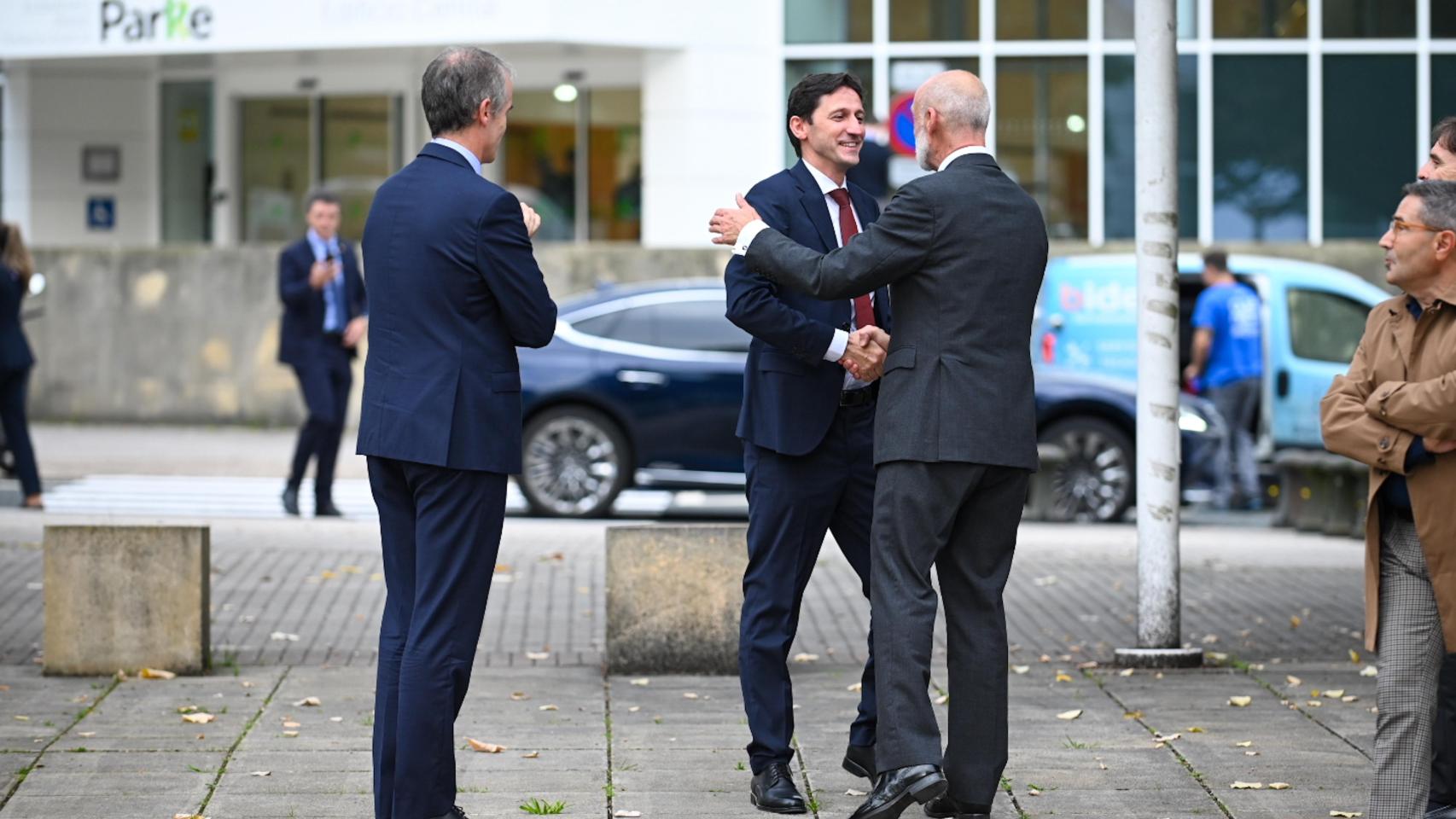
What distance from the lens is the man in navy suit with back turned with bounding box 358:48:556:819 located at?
5.09 m

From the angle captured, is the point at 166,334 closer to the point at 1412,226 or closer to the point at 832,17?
the point at 832,17

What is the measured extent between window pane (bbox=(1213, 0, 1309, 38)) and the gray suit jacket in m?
17.9

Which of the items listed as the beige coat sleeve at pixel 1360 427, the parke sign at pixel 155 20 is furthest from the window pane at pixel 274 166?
the beige coat sleeve at pixel 1360 427

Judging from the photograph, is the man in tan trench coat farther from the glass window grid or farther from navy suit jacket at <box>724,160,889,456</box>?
the glass window grid

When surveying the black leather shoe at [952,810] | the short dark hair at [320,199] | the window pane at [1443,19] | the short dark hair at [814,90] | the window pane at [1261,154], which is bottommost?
the black leather shoe at [952,810]

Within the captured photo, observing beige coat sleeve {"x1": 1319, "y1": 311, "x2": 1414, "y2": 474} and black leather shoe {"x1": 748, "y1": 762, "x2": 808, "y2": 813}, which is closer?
beige coat sleeve {"x1": 1319, "y1": 311, "x2": 1414, "y2": 474}

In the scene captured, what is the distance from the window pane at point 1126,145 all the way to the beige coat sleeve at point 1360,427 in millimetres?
17159

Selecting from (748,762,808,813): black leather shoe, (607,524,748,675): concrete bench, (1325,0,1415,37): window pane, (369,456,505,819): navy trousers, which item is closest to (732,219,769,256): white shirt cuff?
(369,456,505,819): navy trousers

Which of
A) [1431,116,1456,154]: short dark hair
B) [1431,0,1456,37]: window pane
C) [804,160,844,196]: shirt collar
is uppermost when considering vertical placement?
[1431,0,1456,37]: window pane

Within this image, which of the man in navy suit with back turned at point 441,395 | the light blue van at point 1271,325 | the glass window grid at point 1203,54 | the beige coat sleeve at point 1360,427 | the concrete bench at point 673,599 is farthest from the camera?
the glass window grid at point 1203,54

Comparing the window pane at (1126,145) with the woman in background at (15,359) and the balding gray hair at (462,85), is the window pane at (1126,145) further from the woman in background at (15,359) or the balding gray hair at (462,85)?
the balding gray hair at (462,85)

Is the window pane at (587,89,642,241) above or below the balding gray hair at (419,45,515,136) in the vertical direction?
above

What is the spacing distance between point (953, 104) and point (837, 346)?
73 centimetres

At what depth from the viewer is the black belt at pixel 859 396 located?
5.79m
